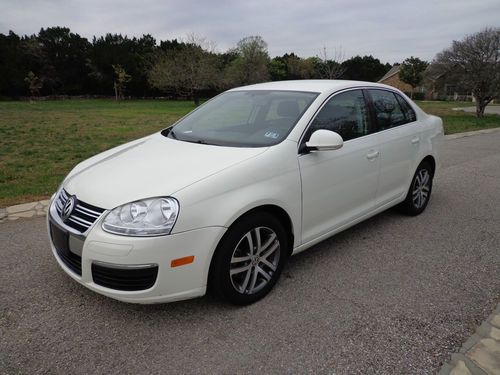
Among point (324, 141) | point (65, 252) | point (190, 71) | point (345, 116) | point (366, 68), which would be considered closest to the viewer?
point (65, 252)

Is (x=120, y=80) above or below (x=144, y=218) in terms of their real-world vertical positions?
above

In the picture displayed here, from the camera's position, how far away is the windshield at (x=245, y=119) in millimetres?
3064

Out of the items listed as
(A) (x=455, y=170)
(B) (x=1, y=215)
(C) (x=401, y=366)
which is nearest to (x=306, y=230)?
(C) (x=401, y=366)

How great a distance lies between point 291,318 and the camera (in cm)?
262

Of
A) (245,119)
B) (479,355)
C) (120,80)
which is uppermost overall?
(120,80)

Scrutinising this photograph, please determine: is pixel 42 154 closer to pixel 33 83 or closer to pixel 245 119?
pixel 245 119

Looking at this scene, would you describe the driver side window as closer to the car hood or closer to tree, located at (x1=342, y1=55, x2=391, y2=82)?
the car hood

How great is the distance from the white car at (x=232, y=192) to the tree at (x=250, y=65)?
41.9m

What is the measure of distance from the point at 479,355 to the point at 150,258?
2.02m

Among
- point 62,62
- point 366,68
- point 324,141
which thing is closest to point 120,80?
point 62,62

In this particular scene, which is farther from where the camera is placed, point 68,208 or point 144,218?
point 68,208

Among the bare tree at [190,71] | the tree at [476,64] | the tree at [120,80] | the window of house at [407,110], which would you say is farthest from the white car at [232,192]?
the tree at [120,80]

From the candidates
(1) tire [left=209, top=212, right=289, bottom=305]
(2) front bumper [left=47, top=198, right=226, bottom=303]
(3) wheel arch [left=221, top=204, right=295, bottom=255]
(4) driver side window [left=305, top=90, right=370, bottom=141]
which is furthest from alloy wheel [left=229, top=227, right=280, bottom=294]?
(4) driver side window [left=305, top=90, right=370, bottom=141]

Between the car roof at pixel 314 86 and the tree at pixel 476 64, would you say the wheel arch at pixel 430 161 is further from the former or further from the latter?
the tree at pixel 476 64
